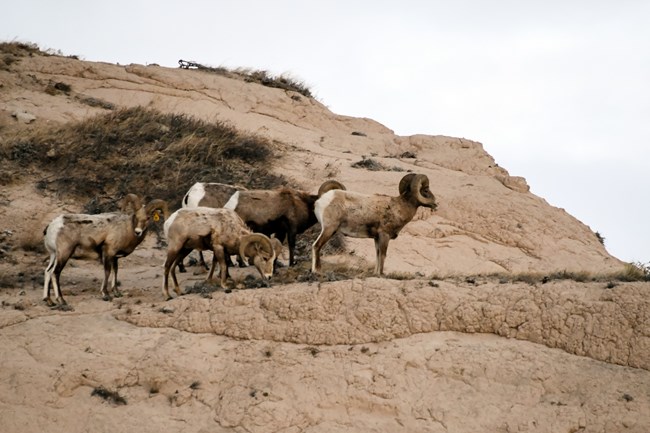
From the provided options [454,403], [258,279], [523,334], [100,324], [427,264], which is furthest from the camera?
[427,264]

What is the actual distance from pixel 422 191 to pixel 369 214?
1.21 meters

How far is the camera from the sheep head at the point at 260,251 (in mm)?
15133

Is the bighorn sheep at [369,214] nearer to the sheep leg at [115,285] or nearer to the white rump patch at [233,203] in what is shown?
the white rump patch at [233,203]

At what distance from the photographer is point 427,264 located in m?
20.6

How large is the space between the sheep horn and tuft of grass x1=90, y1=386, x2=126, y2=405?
632 centimetres

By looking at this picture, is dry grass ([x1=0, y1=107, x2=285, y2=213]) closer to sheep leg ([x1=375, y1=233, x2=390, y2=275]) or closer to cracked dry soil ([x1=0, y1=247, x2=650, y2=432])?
sheep leg ([x1=375, y1=233, x2=390, y2=275])

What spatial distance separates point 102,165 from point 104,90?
7.33m

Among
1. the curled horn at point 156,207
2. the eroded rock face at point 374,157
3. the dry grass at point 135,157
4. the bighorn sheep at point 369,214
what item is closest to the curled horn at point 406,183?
the bighorn sheep at point 369,214

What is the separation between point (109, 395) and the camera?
12.7 meters

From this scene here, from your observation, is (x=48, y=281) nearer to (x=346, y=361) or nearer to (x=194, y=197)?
→ (x=194, y=197)

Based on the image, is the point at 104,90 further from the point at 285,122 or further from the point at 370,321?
the point at 370,321

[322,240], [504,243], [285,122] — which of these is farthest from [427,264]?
[285,122]

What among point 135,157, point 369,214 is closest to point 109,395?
point 369,214

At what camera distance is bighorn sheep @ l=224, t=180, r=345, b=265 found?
16953mm
